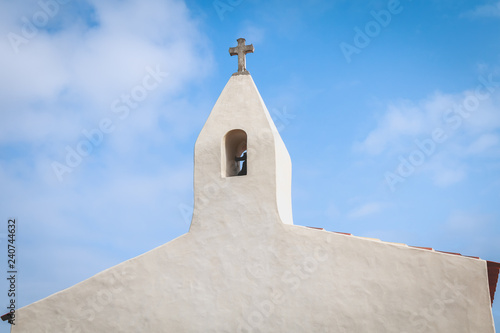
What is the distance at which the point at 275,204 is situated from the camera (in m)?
8.73

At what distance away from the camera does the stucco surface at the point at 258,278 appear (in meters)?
7.27

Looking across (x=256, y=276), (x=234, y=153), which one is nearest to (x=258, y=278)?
(x=256, y=276)

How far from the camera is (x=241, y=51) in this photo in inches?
405

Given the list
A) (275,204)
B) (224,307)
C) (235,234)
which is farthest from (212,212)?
(224,307)

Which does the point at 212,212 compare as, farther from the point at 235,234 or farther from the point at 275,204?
the point at 275,204

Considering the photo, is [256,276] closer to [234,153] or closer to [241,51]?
[234,153]

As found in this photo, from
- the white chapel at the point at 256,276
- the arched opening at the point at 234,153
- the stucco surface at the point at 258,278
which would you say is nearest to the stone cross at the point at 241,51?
the white chapel at the point at 256,276

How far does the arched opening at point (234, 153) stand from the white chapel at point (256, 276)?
5 cm

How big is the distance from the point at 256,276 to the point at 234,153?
303cm

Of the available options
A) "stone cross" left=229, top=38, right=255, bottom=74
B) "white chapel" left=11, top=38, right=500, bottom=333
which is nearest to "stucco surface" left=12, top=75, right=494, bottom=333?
"white chapel" left=11, top=38, right=500, bottom=333

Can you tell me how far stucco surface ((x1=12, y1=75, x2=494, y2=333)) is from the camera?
7.27 meters

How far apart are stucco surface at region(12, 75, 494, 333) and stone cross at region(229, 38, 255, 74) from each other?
1.82ft

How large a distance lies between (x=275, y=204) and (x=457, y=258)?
10.8ft

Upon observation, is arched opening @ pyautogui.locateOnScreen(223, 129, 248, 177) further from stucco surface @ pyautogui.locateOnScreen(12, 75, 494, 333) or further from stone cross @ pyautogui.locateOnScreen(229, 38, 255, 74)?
stone cross @ pyautogui.locateOnScreen(229, 38, 255, 74)
